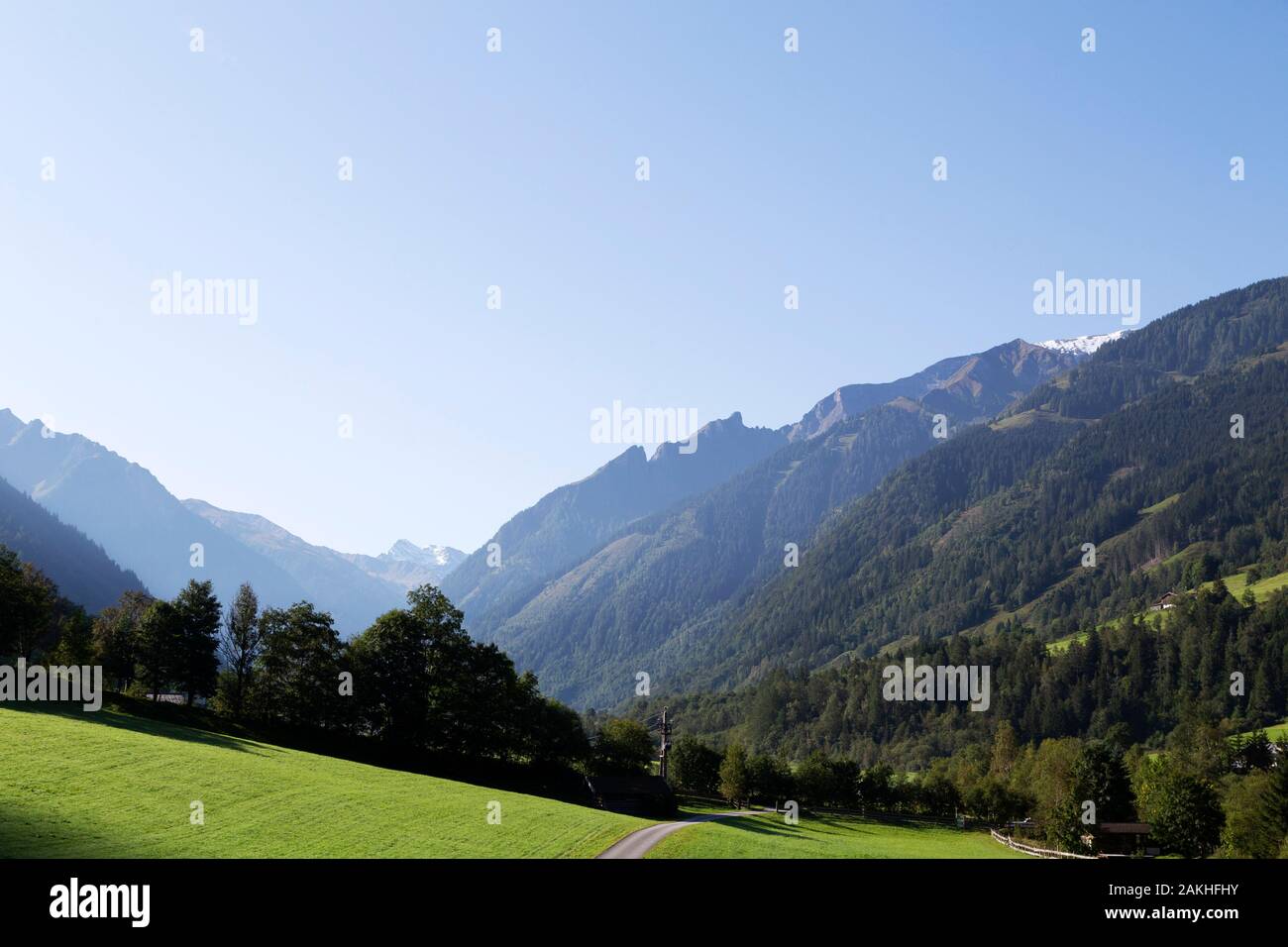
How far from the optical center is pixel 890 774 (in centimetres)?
16688

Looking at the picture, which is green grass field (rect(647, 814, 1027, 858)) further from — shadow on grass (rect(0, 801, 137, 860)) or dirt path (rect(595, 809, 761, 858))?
shadow on grass (rect(0, 801, 137, 860))

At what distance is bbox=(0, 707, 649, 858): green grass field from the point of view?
39281 mm

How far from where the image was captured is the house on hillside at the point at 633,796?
98438 mm

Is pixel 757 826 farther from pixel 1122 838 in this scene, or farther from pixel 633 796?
pixel 1122 838

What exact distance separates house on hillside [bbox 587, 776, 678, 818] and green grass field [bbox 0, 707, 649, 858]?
26064 mm

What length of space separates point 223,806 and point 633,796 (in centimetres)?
5940

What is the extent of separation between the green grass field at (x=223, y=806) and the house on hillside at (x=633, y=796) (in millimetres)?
26064

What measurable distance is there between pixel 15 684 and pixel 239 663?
94.1 ft

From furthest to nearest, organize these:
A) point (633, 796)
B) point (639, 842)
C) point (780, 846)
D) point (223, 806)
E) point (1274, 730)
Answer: point (1274, 730), point (633, 796), point (780, 846), point (639, 842), point (223, 806)

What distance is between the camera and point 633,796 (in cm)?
10019

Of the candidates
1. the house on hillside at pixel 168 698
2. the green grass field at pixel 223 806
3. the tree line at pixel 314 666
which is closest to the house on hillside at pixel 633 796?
the tree line at pixel 314 666

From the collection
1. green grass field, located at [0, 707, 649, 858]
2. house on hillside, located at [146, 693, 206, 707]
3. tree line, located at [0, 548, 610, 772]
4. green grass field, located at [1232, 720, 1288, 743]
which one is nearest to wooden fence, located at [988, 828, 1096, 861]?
green grass field, located at [0, 707, 649, 858]

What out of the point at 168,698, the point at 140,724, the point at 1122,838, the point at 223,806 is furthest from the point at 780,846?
the point at 168,698

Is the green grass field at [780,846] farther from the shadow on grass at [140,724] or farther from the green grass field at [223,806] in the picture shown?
the shadow on grass at [140,724]
